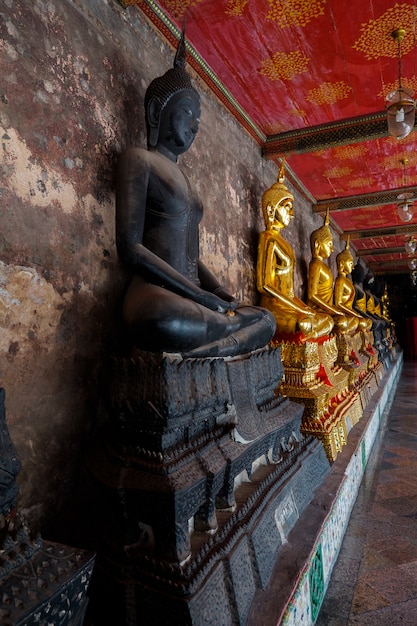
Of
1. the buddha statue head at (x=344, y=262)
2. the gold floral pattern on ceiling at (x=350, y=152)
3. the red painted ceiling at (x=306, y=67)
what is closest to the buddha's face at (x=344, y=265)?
the buddha statue head at (x=344, y=262)

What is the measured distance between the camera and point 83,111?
1.75m

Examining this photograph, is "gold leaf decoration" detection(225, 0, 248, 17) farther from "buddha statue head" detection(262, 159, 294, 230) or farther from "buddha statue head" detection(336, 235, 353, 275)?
"buddha statue head" detection(336, 235, 353, 275)

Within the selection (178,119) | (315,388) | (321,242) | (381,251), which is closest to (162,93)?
(178,119)

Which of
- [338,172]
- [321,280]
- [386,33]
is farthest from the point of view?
[321,280]

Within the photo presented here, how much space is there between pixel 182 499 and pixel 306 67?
274 centimetres

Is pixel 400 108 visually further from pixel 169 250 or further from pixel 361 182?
pixel 361 182

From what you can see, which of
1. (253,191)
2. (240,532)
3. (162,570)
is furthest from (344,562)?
(253,191)

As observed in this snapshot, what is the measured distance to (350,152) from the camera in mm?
4070

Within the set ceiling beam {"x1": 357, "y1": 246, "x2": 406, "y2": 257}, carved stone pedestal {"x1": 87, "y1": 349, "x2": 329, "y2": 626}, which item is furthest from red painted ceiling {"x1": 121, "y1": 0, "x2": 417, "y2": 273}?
ceiling beam {"x1": 357, "y1": 246, "x2": 406, "y2": 257}

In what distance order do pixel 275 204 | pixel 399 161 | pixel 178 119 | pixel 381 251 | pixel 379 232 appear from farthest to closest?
1. pixel 381 251
2. pixel 379 232
3. pixel 399 161
4. pixel 275 204
5. pixel 178 119

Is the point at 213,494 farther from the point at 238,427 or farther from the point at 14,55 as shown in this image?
the point at 14,55

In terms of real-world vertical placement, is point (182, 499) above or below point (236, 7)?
below

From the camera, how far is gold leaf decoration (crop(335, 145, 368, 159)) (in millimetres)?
3982

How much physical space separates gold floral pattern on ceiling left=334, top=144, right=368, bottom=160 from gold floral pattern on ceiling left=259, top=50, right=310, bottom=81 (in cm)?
144
